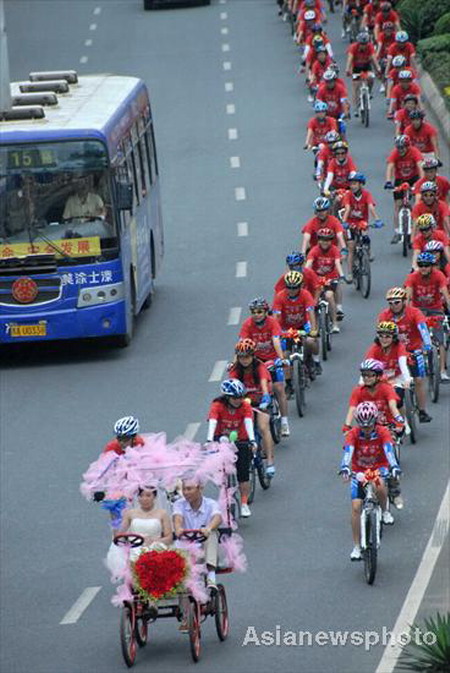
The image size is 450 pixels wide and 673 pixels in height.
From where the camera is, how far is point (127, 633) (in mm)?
17125

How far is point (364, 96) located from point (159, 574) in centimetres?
2882

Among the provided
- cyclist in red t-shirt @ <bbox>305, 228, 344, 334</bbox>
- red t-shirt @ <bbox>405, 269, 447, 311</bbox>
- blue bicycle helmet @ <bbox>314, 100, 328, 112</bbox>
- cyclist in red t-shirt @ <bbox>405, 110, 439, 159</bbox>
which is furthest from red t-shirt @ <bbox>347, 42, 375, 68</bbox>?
red t-shirt @ <bbox>405, 269, 447, 311</bbox>

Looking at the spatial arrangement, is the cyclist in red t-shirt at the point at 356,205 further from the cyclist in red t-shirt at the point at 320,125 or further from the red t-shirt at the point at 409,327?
the red t-shirt at the point at 409,327

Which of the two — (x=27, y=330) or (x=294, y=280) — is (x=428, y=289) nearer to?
(x=294, y=280)

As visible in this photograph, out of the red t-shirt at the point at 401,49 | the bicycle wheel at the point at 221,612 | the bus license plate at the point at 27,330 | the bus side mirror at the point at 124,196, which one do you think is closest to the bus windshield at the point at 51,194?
the bus side mirror at the point at 124,196

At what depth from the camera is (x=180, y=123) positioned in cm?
4800

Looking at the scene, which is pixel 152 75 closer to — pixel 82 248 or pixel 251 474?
pixel 82 248

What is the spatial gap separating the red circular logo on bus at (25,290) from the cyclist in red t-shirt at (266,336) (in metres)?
5.20

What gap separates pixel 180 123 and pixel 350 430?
1114 inches

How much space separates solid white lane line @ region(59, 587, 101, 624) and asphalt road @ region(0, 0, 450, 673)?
74 millimetres

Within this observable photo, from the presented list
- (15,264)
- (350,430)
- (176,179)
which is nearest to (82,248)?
(15,264)

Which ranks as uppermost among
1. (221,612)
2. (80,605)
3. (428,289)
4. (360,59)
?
(221,612)

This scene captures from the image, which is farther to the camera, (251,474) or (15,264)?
(15,264)

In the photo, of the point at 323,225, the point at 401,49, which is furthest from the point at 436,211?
the point at 401,49
